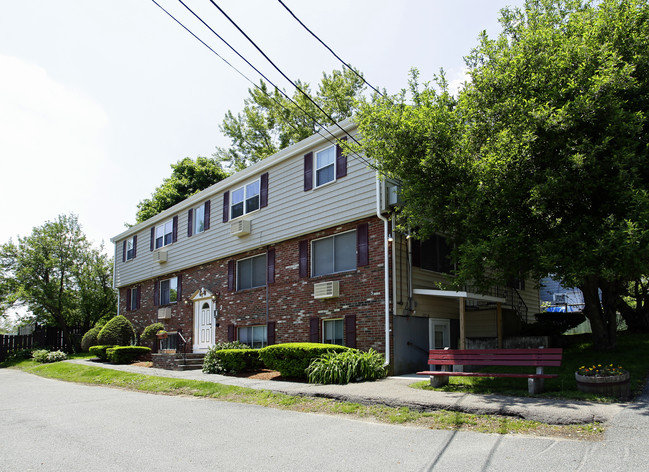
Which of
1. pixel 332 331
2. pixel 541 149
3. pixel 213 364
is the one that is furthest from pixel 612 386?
pixel 213 364

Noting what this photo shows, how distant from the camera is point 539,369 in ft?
29.2

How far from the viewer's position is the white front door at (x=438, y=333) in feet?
47.0

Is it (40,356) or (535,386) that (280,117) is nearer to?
(40,356)

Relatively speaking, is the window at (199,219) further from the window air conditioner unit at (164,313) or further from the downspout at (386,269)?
the downspout at (386,269)

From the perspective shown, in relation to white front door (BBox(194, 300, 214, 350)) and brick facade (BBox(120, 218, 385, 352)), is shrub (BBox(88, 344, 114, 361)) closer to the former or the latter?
brick facade (BBox(120, 218, 385, 352))

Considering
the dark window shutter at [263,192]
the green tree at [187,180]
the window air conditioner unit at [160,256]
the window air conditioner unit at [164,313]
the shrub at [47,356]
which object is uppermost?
the green tree at [187,180]

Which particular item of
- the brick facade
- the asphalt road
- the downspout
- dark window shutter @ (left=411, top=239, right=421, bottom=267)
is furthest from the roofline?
the asphalt road

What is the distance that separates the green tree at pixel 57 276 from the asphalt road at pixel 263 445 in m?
21.5

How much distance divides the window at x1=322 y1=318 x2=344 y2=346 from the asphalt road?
17.3 ft

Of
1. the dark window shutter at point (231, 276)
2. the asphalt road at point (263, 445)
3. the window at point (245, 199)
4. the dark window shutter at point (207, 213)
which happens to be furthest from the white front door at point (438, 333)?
the dark window shutter at point (207, 213)

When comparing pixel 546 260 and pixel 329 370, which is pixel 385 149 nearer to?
pixel 546 260

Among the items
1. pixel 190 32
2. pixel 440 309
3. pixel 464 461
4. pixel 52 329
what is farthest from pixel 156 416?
pixel 52 329

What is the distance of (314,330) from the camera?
15.1 metres

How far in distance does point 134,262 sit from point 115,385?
12.8 metres
